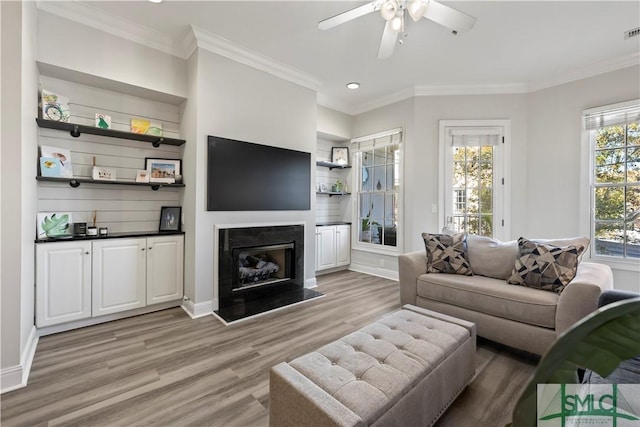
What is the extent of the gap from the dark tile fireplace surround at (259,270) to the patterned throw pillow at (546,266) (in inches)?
86.1

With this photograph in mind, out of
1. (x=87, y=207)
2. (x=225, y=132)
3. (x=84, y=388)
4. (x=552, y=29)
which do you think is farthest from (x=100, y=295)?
(x=552, y=29)

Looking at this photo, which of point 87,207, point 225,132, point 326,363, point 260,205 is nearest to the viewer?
point 326,363

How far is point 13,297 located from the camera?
1.84 m

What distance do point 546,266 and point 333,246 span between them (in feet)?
9.75

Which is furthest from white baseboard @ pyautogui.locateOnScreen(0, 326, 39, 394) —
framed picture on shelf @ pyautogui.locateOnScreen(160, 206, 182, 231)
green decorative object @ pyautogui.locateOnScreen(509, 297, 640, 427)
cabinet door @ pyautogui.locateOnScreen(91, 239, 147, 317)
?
green decorative object @ pyautogui.locateOnScreen(509, 297, 640, 427)

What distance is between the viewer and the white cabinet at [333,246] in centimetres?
466

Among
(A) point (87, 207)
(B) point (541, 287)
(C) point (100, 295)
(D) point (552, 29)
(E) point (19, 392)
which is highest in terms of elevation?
(D) point (552, 29)

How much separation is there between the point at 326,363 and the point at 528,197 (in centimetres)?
394

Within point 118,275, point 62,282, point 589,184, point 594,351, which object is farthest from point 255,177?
point 589,184

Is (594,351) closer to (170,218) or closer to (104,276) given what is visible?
(104,276)

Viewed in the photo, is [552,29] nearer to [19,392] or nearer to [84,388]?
[84,388]

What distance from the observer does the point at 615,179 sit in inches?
134

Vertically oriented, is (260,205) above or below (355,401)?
above

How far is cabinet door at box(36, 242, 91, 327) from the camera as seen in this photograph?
2.45 metres
